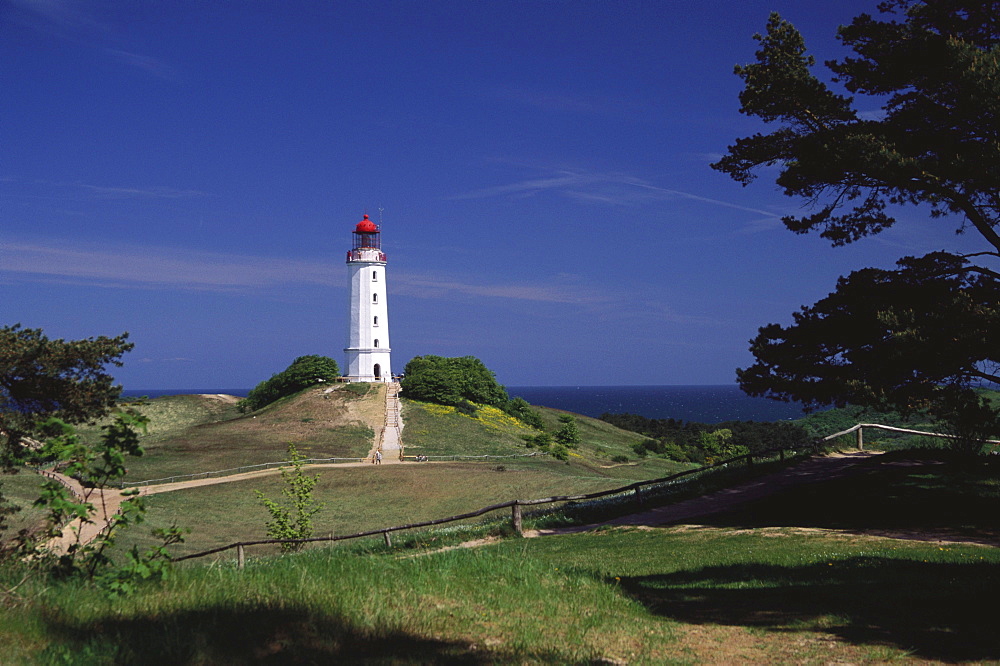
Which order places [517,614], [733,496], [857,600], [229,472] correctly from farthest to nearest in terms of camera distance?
1. [229,472]
2. [733,496]
3. [857,600]
4. [517,614]

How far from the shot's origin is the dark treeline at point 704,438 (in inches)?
2906

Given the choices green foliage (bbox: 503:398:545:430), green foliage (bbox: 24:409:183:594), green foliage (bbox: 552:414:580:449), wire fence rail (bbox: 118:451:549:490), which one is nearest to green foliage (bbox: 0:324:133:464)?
green foliage (bbox: 24:409:183:594)

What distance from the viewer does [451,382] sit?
71812 millimetres

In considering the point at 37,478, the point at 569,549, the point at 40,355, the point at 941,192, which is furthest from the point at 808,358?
the point at 37,478

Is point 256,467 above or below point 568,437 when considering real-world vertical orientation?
below

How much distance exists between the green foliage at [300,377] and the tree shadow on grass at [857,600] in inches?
2606

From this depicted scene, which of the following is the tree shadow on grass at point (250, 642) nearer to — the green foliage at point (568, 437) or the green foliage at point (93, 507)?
the green foliage at point (93, 507)

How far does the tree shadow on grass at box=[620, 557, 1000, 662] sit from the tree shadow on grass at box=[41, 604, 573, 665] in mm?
3414

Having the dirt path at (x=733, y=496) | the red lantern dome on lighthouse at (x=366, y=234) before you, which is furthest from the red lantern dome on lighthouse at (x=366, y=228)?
the dirt path at (x=733, y=496)

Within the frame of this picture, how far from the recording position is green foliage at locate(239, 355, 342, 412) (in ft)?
248

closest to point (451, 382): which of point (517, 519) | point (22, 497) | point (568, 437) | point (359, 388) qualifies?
point (359, 388)

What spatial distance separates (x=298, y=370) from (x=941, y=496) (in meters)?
65.1

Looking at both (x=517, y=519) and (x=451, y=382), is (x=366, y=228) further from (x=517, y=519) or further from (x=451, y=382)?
(x=517, y=519)

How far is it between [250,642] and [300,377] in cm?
7214
